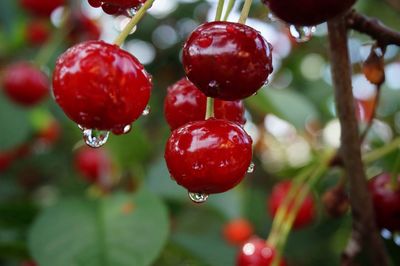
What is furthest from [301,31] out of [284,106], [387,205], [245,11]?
[284,106]

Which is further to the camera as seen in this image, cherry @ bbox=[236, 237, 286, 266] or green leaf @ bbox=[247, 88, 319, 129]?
green leaf @ bbox=[247, 88, 319, 129]

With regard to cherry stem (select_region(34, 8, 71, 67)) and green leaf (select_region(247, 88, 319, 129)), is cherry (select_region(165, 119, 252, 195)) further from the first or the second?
cherry stem (select_region(34, 8, 71, 67))

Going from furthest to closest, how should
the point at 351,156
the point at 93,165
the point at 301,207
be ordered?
the point at 93,165 < the point at 301,207 < the point at 351,156

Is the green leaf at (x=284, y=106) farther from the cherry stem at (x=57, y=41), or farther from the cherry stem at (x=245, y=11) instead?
the cherry stem at (x=57, y=41)

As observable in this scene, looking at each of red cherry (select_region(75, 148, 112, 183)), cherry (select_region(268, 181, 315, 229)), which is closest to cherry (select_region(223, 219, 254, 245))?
cherry (select_region(268, 181, 315, 229))

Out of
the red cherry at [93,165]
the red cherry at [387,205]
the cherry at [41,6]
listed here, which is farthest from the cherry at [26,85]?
the red cherry at [387,205]

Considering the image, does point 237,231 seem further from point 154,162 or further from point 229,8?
point 229,8
